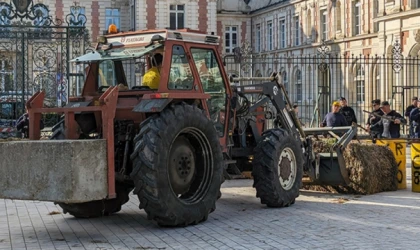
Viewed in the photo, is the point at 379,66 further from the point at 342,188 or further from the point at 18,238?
the point at 18,238

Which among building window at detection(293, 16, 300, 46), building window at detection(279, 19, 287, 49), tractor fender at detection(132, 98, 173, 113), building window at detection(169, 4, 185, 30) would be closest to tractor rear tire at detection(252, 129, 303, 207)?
→ tractor fender at detection(132, 98, 173, 113)

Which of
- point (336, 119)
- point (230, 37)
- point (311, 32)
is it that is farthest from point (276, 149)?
point (230, 37)

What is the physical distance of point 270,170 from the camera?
443 inches

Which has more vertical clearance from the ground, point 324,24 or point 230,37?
point 230,37

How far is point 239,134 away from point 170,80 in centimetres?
219

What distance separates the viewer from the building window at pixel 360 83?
40.9 meters

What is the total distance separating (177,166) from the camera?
390 inches

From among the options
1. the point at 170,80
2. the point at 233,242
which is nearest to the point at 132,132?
the point at 170,80

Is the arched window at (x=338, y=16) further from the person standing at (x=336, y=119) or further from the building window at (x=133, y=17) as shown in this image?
the person standing at (x=336, y=119)

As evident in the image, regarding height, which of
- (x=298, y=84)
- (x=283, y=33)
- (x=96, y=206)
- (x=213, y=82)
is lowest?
(x=96, y=206)

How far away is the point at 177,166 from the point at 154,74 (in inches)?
54.8

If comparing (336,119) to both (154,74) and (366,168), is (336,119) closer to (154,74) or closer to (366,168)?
(366,168)

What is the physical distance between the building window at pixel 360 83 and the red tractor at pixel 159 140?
2921 cm

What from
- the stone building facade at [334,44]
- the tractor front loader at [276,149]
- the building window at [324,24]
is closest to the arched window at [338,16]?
the stone building facade at [334,44]
